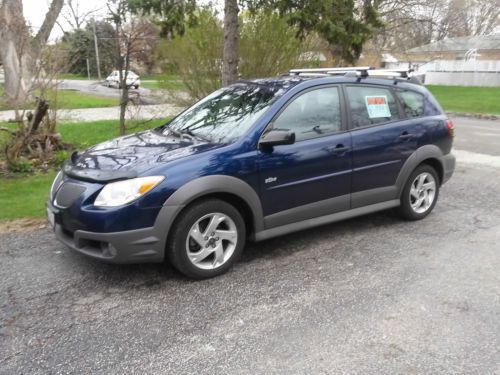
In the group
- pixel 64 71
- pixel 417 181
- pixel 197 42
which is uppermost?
pixel 197 42

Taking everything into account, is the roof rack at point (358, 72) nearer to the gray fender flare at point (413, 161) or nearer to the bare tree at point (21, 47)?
the gray fender flare at point (413, 161)

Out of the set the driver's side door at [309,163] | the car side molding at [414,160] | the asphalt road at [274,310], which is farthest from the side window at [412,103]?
the asphalt road at [274,310]

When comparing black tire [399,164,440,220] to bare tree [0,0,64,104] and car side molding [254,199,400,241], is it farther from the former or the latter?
bare tree [0,0,64,104]

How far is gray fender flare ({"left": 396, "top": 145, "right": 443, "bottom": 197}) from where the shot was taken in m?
5.06

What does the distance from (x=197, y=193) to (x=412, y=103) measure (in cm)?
291

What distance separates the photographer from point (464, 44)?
175 ft

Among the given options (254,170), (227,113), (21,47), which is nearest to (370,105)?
(227,113)

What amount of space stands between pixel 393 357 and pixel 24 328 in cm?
242

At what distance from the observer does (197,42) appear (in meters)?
10.4

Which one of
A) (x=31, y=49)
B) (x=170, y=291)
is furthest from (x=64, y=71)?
(x=170, y=291)

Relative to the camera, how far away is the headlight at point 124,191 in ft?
11.6

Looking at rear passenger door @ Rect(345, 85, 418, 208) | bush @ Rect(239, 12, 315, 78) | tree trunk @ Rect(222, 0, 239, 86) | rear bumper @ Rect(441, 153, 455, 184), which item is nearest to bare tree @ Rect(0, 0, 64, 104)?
tree trunk @ Rect(222, 0, 239, 86)

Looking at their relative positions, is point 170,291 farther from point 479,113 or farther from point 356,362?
point 479,113

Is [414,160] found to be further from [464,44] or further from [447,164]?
[464,44]
